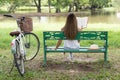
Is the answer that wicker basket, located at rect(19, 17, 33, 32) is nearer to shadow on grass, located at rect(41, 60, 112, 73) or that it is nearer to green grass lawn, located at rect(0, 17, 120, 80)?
green grass lawn, located at rect(0, 17, 120, 80)

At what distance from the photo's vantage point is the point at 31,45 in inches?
247

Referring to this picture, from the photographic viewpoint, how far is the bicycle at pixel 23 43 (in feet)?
16.8

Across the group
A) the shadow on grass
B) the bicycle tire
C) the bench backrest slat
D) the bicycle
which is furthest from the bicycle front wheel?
the bicycle tire

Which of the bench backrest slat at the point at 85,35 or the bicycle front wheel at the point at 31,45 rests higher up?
the bench backrest slat at the point at 85,35

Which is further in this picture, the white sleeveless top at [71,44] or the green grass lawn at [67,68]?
the white sleeveless top at [71,44]

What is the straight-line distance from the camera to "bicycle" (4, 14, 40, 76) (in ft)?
16.8

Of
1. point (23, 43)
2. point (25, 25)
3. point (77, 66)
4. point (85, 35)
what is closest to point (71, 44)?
point (85, 35)

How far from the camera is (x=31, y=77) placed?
5.04 metres

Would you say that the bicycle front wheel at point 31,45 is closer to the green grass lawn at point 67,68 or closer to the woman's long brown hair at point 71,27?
the green grass lawn at point 67,68

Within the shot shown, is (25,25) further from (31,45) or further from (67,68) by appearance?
(67,68)

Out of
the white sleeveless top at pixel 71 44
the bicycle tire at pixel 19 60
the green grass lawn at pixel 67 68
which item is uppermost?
the white sleeveless top at pixel 71 44

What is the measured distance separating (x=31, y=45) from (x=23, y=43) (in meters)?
0.45

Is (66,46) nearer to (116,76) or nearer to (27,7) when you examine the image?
(116,76)

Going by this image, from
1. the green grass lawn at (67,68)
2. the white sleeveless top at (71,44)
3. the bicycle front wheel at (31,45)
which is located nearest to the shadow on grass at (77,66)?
the green grass lawn at (67,68)
